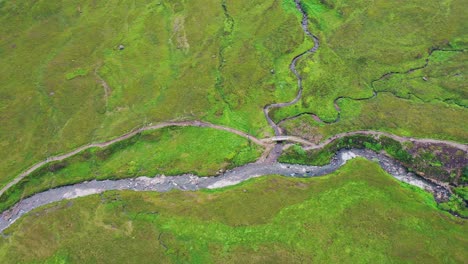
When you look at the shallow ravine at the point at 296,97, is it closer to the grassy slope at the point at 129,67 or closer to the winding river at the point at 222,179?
the winding river at the point at 222,179

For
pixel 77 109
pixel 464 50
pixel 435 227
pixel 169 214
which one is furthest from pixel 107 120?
pixel 464 50

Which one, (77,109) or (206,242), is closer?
(206,242)

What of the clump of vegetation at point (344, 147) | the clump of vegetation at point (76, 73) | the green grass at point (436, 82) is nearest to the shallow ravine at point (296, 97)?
the clump of vegetation at point (344, 147)

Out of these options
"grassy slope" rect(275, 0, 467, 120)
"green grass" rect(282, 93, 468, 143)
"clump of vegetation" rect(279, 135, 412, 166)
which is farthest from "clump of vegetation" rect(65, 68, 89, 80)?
"clump of vegetation" rect(279, 135, 412, 166)

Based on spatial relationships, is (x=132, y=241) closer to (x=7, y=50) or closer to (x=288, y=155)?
(x=288, y=155)

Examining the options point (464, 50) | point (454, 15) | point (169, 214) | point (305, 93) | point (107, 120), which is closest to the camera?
point (169, 214)
